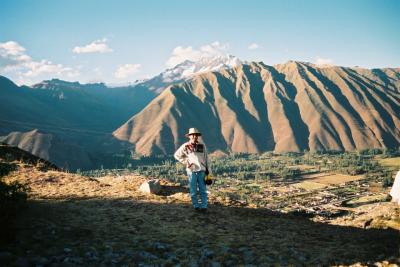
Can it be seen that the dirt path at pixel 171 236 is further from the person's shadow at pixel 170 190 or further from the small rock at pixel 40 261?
the person's shadow at pixel 170 190

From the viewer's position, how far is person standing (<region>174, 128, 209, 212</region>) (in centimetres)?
1666

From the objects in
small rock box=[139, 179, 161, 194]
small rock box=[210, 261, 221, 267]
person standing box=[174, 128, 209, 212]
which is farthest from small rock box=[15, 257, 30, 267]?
small rock box=[139, 179, 161, 194]

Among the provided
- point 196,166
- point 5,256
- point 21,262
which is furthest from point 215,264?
point 196,166

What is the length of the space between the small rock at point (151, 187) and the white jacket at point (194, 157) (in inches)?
167

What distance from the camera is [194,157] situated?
55.4 feet

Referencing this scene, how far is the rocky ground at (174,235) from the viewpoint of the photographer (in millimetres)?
10219

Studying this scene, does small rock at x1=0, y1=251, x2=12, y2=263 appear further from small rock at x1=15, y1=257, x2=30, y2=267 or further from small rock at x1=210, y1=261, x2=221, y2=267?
small rock at x1=210, y1=261, x2=221, y2=267

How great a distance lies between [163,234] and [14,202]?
549 centimetres

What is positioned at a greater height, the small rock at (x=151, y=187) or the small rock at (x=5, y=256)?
the small rock at (x=151, y=187)

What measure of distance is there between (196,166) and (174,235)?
186 inches

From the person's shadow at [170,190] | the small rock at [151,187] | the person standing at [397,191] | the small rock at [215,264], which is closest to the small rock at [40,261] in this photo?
the small rock at [215,264]

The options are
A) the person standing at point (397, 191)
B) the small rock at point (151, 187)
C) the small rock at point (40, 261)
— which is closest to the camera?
the small rock at point (40, 261)

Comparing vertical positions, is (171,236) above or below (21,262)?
below

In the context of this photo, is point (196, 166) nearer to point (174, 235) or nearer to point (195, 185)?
point (195, 185)
